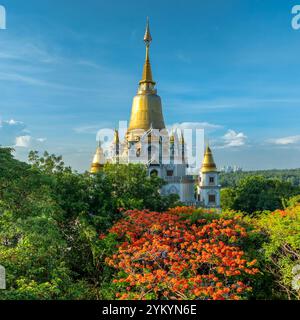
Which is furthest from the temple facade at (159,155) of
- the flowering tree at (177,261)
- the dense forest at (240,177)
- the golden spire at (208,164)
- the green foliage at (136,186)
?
the dense forest at (240,177)

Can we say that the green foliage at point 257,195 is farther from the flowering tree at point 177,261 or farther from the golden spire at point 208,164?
the flowering tree at point 177,261

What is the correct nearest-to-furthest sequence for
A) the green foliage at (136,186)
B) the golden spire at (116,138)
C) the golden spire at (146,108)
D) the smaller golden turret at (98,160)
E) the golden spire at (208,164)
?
the green foliage at (136,186) → the smaller golden turret at (98,160) → the golden spire at (208,164) → the golden spire at (146,108) → the golden spire at (116,138)

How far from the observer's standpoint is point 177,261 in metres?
7.95

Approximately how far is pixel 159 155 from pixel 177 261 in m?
23.4

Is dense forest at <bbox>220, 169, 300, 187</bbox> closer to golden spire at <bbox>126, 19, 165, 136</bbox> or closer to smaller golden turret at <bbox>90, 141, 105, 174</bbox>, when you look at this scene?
golden spire at <bbox>126, 19, 165, 136</bbox>

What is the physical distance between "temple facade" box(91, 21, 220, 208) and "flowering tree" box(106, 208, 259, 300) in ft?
68.7

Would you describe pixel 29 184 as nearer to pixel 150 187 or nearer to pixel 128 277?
pixel 128 277

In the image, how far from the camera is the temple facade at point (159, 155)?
31.0 meters

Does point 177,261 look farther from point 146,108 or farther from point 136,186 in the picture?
point 146,108

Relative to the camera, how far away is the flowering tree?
6.86 metres

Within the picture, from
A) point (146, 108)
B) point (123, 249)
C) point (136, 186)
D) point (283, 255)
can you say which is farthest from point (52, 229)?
point (146, 108)

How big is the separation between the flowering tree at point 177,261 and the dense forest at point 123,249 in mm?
25

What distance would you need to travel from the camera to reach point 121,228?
9305mm

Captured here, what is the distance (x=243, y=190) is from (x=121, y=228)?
28001 millimetres
